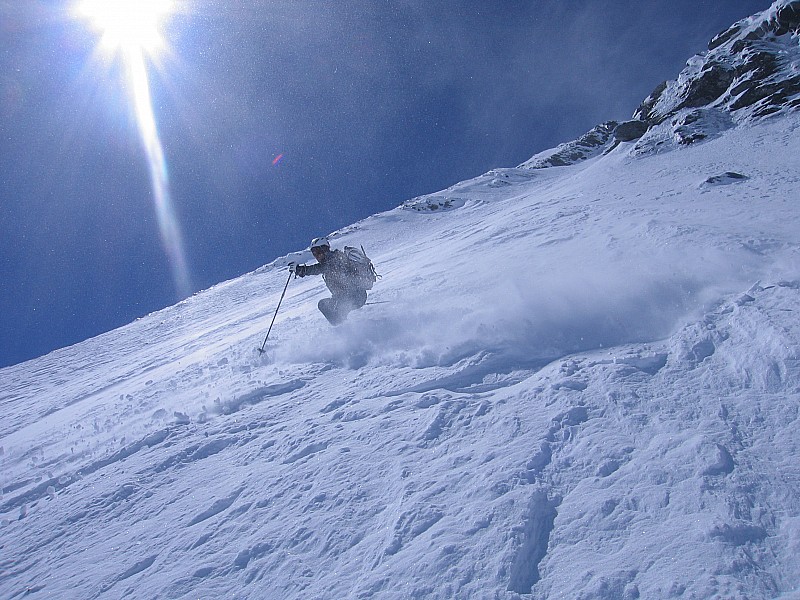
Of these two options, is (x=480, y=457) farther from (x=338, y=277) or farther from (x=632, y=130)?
(x=632, y=130)

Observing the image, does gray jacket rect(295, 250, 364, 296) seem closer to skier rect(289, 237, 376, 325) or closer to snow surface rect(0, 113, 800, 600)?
skier rect(289, 237, 376, 325)

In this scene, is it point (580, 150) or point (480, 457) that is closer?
point (480, 457)

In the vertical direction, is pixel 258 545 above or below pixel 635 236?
above

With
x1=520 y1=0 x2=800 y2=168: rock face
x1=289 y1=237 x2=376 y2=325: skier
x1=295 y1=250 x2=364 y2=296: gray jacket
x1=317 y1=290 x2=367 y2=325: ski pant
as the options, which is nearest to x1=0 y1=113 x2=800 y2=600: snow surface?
x1=317 y1=290 x2=367 y2=325: ski pant

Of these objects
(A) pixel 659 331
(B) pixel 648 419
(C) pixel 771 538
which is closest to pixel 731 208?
(A) pixel 659 331

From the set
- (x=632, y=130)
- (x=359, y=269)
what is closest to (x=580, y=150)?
(x=632, y=130)

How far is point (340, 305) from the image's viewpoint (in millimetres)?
9922

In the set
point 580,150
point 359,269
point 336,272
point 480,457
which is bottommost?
point 580,150

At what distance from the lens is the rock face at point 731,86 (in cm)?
2977

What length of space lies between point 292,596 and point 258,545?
0.62m

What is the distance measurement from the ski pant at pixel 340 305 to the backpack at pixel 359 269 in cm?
24

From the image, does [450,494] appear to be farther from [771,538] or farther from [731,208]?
[731,208]

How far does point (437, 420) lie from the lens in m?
4.25

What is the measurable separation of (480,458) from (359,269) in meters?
7.34
